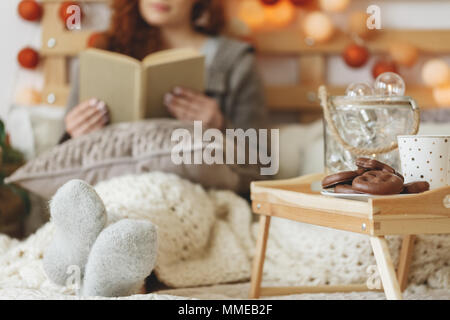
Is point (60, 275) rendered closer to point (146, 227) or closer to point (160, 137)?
point (146, 227)

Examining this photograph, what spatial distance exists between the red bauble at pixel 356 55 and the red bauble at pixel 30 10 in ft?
2.67

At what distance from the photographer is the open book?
932 mm

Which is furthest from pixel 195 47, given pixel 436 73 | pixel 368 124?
pixel 368 124

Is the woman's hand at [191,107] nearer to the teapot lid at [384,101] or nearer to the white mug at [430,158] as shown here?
the teapot lid at [384,101]

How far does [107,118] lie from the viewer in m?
1.02

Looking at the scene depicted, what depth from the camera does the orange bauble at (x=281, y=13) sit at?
1411mm

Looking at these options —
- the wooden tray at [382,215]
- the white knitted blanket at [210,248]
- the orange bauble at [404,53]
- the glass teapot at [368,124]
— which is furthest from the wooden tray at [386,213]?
the orange bauble at [404,53]

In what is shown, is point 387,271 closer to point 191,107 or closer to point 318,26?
point 191,107

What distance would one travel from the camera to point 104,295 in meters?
0.59

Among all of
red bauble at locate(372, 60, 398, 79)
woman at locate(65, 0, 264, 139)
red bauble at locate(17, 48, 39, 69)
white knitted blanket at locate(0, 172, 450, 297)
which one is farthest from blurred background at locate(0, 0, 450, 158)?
white knitted blanket at locate(0, 172, 450, 297)

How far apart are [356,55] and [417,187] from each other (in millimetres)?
882

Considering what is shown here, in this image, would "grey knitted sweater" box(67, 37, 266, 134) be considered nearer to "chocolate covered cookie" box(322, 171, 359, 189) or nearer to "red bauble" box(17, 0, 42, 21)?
"red bauble" box(17, 0, 42, 21)

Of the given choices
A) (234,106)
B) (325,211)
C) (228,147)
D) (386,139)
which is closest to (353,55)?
(234,106)
